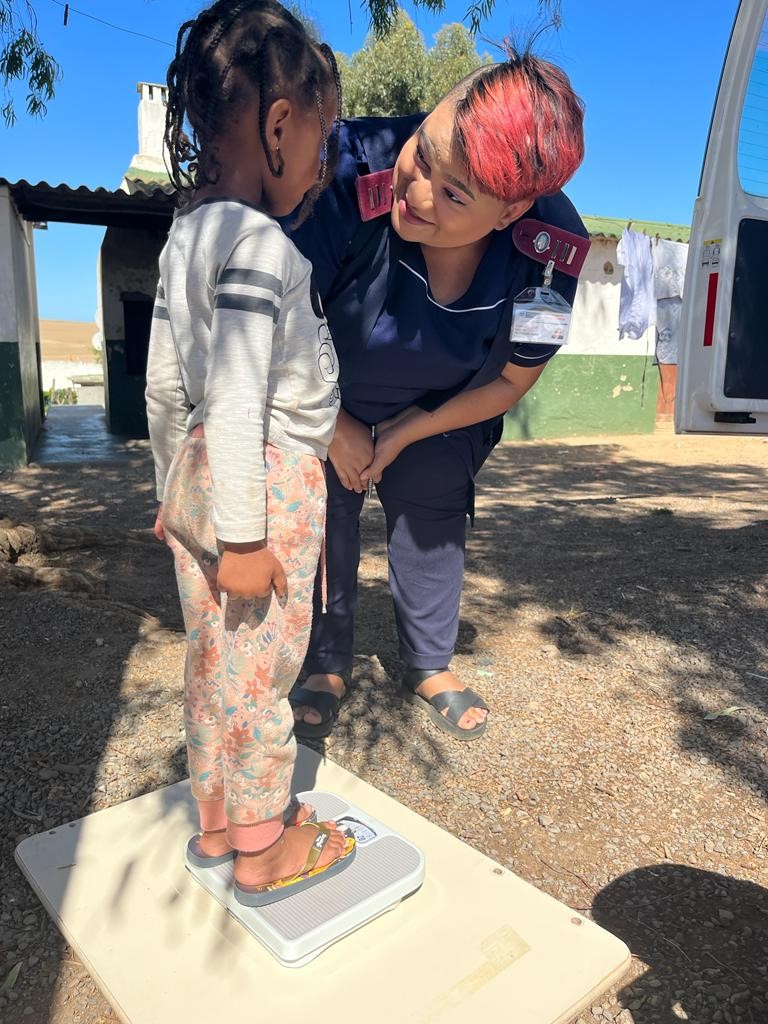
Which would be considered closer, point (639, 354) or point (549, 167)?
point (549, 167)

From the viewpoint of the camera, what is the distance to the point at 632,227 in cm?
1282

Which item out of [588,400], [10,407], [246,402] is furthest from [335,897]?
[588,400]

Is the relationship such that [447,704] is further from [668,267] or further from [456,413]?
[668,267]

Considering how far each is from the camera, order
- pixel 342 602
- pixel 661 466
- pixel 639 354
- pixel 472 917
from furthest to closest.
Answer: pixel 639 354, pixel 661 466, pixel 342 602, pixel 472 917

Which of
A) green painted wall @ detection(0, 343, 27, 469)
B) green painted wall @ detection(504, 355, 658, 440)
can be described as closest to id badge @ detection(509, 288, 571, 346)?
green painted wall @ detection(0, 343, 27, 469)

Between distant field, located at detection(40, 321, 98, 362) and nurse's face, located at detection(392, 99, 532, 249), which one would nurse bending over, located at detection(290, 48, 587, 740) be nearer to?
nurse's face, located at detection(392, 99, 532, 249)

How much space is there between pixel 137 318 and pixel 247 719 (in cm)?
1101

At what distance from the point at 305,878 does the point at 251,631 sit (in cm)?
55

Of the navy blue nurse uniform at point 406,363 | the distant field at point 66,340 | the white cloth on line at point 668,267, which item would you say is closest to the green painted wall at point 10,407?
the navy blue nurse uniform at point 406,363

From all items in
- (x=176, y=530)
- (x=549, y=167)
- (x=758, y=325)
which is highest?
(x=549, y=167)

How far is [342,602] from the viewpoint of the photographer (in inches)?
98.9

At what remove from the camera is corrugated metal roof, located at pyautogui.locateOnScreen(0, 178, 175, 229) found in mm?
8547

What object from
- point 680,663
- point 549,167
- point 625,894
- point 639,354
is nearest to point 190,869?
point 625,894

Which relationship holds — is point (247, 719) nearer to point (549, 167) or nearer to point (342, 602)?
point (342, 602)
